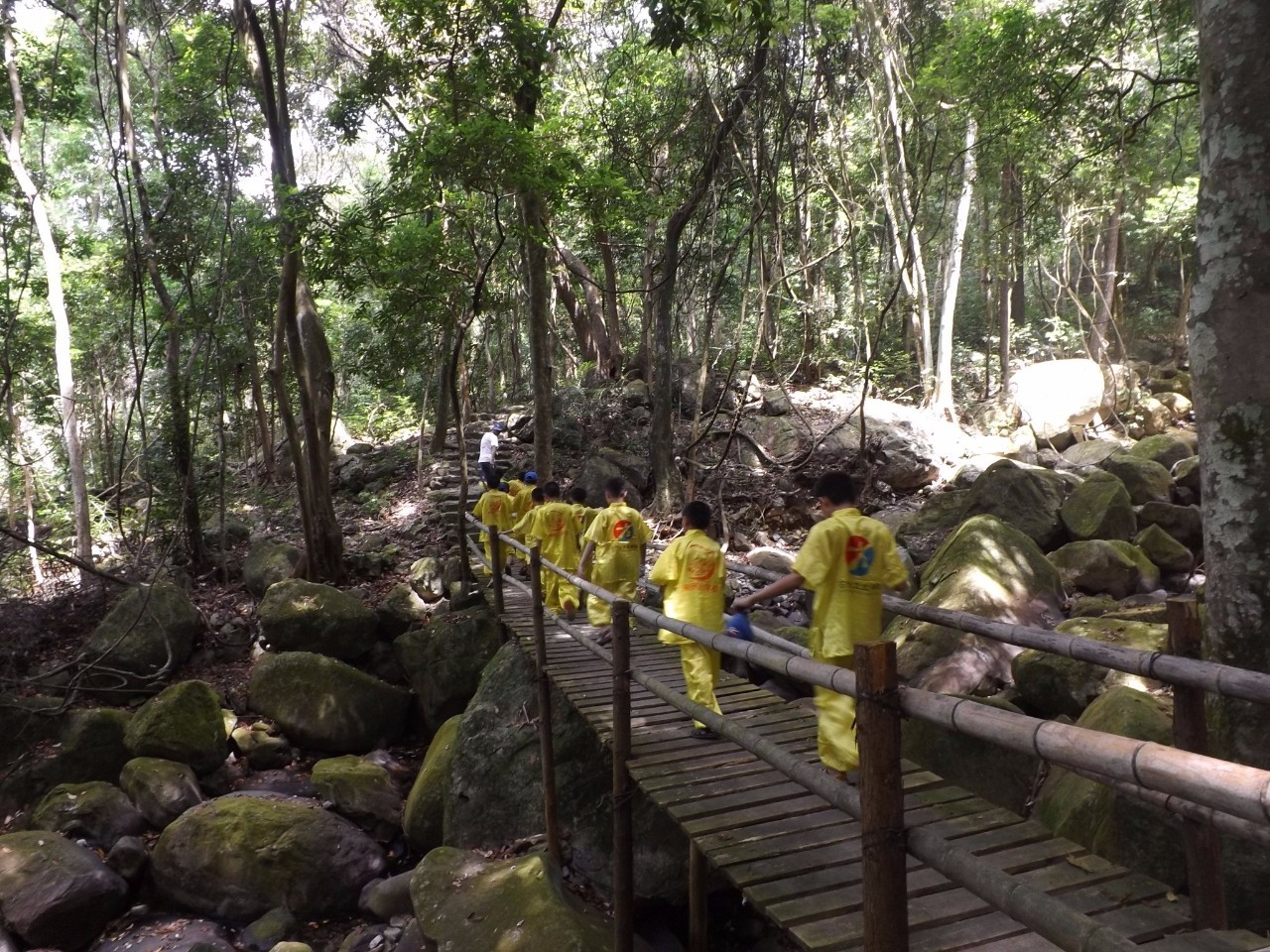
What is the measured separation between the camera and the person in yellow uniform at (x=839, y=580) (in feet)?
12.2

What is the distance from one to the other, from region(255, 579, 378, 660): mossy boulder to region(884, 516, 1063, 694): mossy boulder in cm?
613

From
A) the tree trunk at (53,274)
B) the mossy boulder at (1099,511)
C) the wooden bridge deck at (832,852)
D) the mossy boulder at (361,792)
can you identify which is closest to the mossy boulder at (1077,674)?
the wooden bridge deck at (832,852)

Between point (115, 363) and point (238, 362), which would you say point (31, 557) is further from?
point (115, 363)

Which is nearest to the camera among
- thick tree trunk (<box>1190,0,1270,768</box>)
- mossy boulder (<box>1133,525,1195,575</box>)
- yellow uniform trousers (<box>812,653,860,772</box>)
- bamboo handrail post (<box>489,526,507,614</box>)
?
thick tree trunk (<box>1190,0,1270,768</box>)

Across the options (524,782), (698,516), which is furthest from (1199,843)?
(524,782)

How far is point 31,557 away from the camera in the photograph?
14.6 meters

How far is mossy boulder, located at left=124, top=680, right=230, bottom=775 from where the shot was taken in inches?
299

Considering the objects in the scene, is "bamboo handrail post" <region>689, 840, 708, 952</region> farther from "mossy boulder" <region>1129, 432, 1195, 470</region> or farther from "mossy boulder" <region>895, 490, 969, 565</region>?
"mossy boulder" <region>1129, 432, 1195, 470</region>

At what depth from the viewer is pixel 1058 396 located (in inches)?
696

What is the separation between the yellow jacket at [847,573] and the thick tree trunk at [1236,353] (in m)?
1.39

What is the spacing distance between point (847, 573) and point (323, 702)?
645 centimetres

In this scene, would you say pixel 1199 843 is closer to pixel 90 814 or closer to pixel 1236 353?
pixel 1236 353

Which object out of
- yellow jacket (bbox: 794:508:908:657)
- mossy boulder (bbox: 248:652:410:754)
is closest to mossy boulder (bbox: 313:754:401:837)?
mossy boulder (bbox: 248:652:410:754)

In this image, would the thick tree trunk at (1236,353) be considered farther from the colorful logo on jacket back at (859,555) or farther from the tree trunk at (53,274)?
the tree trunk at (53,274)
